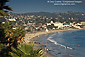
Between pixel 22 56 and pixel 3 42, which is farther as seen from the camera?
pixel 3 42

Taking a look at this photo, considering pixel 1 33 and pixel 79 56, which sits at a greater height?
pixel 1 33

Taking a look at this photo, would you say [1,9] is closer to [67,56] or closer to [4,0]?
[4,0]

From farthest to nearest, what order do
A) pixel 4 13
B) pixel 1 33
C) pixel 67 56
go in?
pixel 67 56, pixel 1 33, pixel 4 13

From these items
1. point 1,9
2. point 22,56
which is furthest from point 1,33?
point 22,56

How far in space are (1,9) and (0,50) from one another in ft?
19.5

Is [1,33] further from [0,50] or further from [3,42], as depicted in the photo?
[3,42]

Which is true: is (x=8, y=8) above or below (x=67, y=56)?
above

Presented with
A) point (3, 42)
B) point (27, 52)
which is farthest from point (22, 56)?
point (3, 42)

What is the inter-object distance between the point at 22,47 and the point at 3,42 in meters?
7.65

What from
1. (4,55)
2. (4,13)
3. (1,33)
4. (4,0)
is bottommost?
(4,55)

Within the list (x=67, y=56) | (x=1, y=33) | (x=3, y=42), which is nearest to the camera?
(x=1, y=33)

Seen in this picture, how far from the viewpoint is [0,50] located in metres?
20.8

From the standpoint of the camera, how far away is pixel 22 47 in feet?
55.3

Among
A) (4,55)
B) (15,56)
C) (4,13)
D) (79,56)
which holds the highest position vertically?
(4,13)
